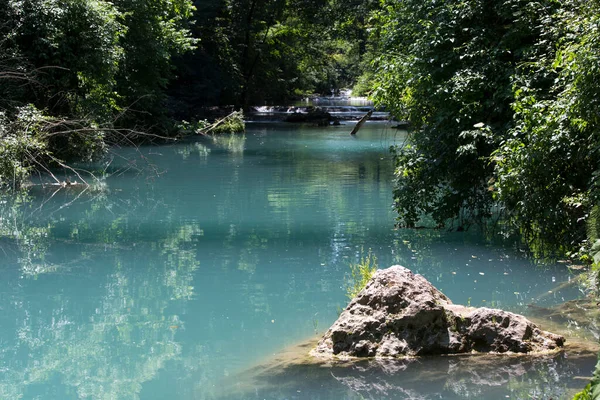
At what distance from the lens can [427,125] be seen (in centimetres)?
1220

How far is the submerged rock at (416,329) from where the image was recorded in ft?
22.3

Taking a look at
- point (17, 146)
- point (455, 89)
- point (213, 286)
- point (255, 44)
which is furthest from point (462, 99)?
point (255, 44)

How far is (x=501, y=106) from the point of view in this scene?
1087 centimetres

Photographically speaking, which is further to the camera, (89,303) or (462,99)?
(462,99)

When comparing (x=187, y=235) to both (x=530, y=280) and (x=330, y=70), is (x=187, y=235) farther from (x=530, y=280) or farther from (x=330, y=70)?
(x=330, y=70)

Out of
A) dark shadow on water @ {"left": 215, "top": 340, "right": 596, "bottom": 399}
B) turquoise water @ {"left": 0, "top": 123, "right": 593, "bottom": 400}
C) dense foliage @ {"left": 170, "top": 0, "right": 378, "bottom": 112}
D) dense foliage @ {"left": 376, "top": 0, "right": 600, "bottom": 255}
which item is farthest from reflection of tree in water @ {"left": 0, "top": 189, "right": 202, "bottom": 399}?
dense foliage @ {"left": 170, "top": 0, "right": 378, "bottom": 112}

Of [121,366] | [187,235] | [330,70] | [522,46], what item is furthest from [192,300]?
[330,70]

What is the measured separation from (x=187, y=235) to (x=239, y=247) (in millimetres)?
1445

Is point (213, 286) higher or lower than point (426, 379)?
lower

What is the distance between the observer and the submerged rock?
6.80 metres

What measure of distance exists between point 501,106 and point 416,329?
17.0ft

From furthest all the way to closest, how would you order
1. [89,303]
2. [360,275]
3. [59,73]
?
[59,73] → [360,275] → [89,303]

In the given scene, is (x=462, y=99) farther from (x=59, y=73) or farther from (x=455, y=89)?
(x=59, y=73)

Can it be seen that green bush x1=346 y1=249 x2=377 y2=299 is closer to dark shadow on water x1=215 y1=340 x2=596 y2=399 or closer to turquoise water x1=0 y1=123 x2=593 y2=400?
turquoise water x1=0 y1=123 x2=593 y2=400
